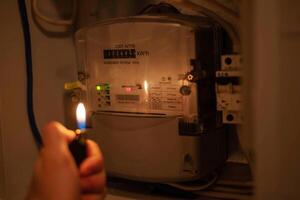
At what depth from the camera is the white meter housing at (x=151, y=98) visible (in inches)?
35.4

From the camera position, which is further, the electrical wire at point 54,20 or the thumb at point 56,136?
the electrical wire at point 54,20

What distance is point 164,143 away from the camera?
930 millimetres

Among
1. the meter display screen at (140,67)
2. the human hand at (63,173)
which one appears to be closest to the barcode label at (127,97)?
the meter display screen at (140,67)

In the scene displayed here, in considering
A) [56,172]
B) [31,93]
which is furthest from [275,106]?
[31,93]

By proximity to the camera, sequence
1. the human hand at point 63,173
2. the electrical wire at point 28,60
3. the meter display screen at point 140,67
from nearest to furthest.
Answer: the human hand at point 63,173 < the meter display screen at point 140,67 < the electrical wire at point 28,60

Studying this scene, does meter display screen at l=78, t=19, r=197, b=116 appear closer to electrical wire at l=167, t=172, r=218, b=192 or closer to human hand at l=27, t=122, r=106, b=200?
electrical wire at l=167, t=172, r=218, b=192

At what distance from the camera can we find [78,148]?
0.51 m

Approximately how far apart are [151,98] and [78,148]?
46 centimetres

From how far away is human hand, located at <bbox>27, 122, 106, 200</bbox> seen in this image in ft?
1.53

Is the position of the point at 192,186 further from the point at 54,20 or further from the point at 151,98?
the point at 54,20

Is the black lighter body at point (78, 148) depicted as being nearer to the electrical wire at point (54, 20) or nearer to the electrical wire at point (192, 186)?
the electrical wire at point (192, 186)

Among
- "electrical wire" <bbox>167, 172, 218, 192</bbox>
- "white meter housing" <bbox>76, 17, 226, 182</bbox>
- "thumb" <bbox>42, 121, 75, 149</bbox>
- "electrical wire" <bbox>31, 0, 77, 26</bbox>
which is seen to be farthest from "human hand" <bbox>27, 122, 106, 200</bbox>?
"electrical wire" <bbox>31, 0, 77, 26</bbox>

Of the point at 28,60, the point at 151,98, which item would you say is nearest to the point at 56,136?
the point at 151,98

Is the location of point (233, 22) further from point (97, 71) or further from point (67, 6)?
point (67, 6)
